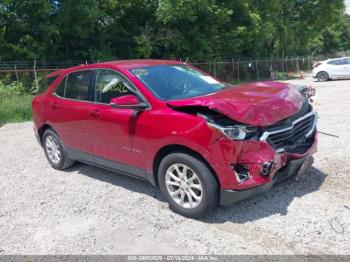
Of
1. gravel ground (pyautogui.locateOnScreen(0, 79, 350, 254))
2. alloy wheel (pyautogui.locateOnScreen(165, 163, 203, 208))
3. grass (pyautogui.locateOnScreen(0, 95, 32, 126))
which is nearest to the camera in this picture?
gravel ground (pyautogui.locateOnScreen(0, 79, 350, 254))

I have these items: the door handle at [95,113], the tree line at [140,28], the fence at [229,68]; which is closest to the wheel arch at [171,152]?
the door handle at [95,113]

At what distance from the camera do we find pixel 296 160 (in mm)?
4191

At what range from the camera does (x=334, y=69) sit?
22906 millimetres

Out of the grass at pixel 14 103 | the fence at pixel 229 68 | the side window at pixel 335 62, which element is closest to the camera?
the grass at pixel 14 103

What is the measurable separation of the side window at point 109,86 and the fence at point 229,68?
38.7 feet

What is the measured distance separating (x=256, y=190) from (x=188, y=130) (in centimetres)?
94

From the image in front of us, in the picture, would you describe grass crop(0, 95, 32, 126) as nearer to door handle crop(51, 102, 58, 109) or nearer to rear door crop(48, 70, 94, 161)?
door handle crop(51, 102, 58, 109)

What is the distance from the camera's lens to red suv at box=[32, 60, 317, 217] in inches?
154

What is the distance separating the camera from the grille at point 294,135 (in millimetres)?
4051

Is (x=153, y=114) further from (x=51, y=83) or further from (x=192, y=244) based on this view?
(x=51, y=83)

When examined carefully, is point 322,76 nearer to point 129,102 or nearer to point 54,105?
point 54,105

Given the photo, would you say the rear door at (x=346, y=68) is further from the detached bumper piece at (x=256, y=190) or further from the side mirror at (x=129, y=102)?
the side mirror at (x=129, y=102)

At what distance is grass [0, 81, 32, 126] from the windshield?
8198mm

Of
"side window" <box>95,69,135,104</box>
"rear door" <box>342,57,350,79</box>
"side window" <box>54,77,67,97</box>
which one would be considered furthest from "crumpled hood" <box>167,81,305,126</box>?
"rear door" <box>342,57,350,79</box>
